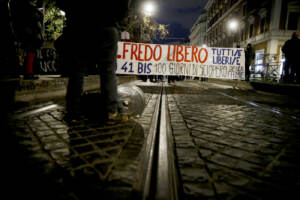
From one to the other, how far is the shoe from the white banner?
18.8 feet

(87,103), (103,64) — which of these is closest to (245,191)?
(103,64)

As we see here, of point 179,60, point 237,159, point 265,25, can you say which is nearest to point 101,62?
point 237,159

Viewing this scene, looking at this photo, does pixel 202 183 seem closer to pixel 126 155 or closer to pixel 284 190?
pixel 284 190

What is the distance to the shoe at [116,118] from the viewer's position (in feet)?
7.85

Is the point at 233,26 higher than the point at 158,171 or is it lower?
higher

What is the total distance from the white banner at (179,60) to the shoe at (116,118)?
573 centimetres

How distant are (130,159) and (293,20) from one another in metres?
26.8

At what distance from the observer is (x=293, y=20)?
20031 millimetres

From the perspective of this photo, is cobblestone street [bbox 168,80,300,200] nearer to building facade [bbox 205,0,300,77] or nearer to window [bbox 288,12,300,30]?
building facade [bbox 205,0,300,77]

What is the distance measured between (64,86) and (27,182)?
455cm

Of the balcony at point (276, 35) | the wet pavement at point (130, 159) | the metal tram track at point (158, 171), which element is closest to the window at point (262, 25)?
the balcony at point (276, 35)

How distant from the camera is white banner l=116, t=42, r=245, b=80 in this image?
802 cm

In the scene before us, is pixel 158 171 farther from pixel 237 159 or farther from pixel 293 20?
pixel 293 20

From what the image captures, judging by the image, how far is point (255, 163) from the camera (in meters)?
1.47
